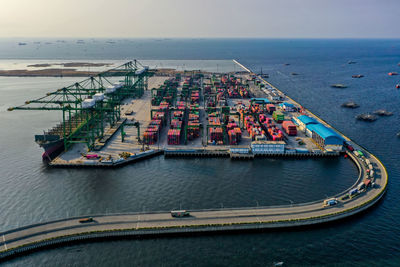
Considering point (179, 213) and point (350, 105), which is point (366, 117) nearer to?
point (350, 105)

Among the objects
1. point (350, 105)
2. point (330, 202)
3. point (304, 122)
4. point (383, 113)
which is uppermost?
point (350, 105)

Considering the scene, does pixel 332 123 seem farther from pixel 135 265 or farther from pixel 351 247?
pixel 135 265

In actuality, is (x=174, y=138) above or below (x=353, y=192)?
above

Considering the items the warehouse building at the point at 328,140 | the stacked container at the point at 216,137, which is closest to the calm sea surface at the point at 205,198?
the warehouse building at the point at 328,140

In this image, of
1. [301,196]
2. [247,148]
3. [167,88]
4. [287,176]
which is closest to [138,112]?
[167,88]

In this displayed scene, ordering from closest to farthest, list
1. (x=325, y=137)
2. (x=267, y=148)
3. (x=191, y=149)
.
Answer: (x=267, y=148), (x=325, y=137), (x=191, y=149)

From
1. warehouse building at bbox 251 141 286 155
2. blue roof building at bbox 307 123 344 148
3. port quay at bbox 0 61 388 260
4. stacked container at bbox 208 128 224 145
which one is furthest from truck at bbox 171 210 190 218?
blue roof building at bbox 307 123 344 148

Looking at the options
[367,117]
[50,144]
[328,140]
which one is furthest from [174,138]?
[367,117]

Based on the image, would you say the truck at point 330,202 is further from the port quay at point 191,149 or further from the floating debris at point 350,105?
the floating debris at point 350,105

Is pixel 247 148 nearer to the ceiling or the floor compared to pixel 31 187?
nearer to the ceiling
